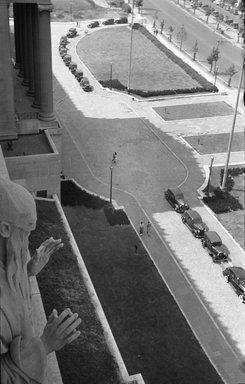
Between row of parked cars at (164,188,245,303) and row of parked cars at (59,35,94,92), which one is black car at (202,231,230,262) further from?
row of parked cars at (59,35,94,92)

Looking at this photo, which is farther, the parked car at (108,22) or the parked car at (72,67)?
the parked car at (108,22)

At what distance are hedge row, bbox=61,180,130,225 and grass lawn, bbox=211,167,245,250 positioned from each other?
8.49m

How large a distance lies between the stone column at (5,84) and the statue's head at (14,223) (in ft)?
104

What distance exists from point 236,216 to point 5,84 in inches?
847

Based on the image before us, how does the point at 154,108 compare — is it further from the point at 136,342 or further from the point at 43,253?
the point at 43,253

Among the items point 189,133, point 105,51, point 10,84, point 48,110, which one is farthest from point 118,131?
point 105,51

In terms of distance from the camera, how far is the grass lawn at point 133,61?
245 ft

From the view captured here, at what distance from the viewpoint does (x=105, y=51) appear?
86.6 m

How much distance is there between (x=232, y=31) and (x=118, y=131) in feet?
175

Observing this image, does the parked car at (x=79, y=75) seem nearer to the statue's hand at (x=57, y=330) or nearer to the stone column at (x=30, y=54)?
the stone column at (x=30, y=54)

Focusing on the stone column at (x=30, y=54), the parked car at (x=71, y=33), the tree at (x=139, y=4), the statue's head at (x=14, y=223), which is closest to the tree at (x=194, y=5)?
the tree at (x=139, y=4)

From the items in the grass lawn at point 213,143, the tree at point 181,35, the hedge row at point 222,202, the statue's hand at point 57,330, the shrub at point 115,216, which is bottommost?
the grass lawn at point 213,143

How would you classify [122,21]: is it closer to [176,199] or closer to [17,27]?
[17,27]

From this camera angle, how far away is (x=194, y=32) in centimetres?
9988
